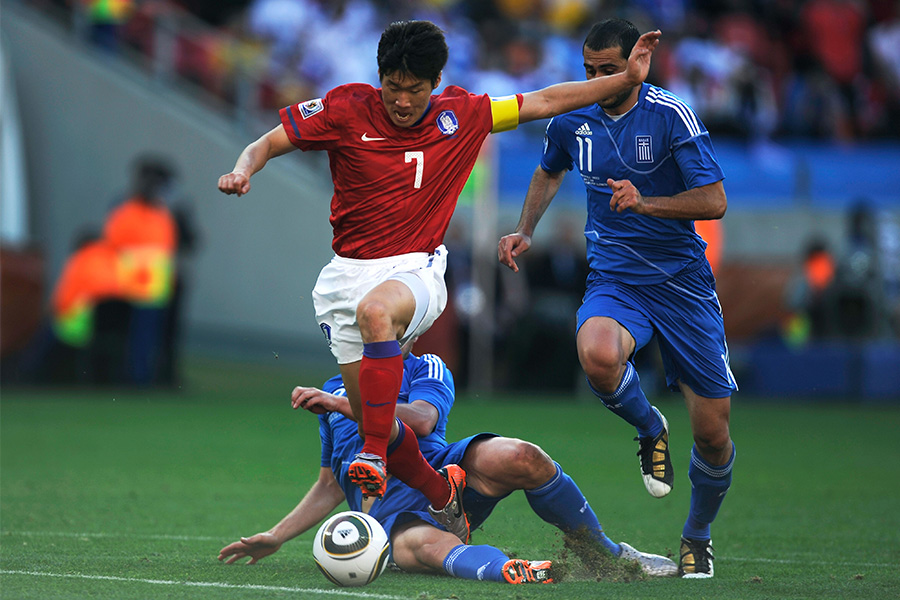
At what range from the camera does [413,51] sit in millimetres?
5219

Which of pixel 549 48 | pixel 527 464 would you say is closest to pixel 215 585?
pixel 527 464

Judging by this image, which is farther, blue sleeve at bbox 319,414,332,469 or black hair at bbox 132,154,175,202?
black hair at bbox 132,154,175,202

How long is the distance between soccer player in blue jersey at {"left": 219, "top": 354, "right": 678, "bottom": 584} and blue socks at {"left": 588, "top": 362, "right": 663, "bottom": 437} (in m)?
0.51

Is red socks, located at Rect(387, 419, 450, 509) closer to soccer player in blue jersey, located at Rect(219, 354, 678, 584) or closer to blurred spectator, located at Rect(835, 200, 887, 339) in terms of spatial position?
soccer player in blue jersey, located at Rect(219, 354, 678, 584)

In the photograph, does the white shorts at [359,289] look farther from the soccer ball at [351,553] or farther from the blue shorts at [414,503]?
the soccer ball at [351,553]

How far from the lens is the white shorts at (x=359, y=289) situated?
5.36 meters

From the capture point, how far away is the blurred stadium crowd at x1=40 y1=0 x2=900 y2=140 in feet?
55.2

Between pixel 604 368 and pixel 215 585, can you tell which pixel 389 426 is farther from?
pixel 604 368

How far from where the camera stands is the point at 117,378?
1468 centimetres

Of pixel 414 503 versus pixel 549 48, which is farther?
pixel 549 48

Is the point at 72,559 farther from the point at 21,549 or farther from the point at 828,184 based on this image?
the point at 828,184

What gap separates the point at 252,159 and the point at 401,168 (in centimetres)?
69

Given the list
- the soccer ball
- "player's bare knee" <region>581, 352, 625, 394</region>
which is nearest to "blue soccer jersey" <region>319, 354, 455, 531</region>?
the soccer ball

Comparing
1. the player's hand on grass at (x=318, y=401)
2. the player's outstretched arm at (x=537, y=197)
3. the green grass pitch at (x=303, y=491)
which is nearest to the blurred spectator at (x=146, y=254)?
the green grass pitch at (x=303, y=491)
